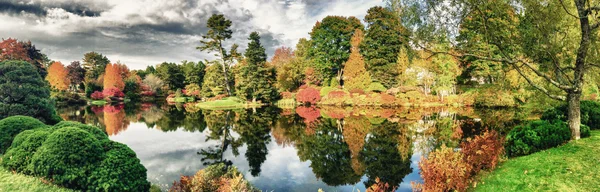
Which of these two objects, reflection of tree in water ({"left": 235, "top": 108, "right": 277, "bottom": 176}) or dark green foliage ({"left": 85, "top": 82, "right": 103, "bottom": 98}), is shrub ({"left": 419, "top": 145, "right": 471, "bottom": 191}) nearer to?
reflection of tree in water ({"left": 235, "top": 108, "right": 277, "bottom": 176})

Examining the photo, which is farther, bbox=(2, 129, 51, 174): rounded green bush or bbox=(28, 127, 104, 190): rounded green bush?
bbox=(2, 129, 51, 174): rounded green bush

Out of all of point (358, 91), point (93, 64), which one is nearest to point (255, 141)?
point (358, 91)

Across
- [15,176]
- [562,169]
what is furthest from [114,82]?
[562,169]

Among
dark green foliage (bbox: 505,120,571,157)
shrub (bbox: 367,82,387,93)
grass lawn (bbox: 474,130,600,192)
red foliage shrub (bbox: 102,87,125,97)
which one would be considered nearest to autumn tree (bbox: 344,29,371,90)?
shrub (bbox: 367,82,387,93)

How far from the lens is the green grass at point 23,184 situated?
5.59 meters

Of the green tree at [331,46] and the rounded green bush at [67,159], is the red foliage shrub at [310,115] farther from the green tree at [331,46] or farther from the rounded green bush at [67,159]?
the rounded green bush at [67,159]

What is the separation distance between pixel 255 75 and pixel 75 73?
147 feet

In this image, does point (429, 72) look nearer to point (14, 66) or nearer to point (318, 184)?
point (318, 184)

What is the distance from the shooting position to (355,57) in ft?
125

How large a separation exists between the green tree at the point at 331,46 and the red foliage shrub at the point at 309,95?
4.22 metres

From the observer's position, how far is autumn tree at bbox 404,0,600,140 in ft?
25.3

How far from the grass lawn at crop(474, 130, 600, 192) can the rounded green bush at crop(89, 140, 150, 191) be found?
7.66 metres

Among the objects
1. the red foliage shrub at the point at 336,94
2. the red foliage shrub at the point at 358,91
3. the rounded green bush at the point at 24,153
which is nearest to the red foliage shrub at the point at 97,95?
the red foliage shrub at the point at 336,94

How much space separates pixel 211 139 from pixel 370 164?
9.23 metres
